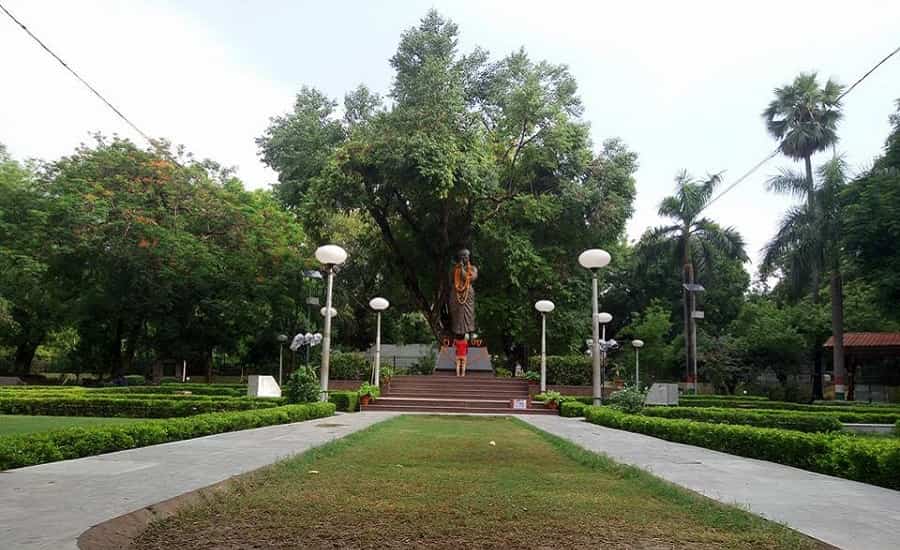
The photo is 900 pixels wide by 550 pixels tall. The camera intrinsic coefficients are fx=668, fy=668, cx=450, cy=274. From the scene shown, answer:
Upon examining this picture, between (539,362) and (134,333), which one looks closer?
(539,362)

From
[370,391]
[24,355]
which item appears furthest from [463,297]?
[24,355]

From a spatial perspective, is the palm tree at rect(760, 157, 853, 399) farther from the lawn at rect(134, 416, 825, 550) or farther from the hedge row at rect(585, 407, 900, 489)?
the lawn at rect(134, 416, 825, 550)

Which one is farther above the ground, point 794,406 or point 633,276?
point 633,276

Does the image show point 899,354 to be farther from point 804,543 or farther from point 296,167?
point 804,543

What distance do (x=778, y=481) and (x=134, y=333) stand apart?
27956 mm

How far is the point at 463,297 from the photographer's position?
24.4 metres

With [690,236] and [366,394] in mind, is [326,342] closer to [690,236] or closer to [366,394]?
[366,394]

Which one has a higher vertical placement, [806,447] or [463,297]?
[463,297]

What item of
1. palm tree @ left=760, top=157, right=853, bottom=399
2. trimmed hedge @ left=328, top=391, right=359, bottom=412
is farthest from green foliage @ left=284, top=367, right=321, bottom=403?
palm tree @ left=760, top=157, right=853, bottom=399

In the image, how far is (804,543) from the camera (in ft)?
12.0

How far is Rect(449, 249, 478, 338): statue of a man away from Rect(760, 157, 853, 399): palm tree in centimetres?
1320

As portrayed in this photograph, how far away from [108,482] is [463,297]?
19.3 meters

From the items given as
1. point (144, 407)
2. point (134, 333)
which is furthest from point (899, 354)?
point (134, 333)

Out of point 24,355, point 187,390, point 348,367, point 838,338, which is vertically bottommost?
point 187,390
